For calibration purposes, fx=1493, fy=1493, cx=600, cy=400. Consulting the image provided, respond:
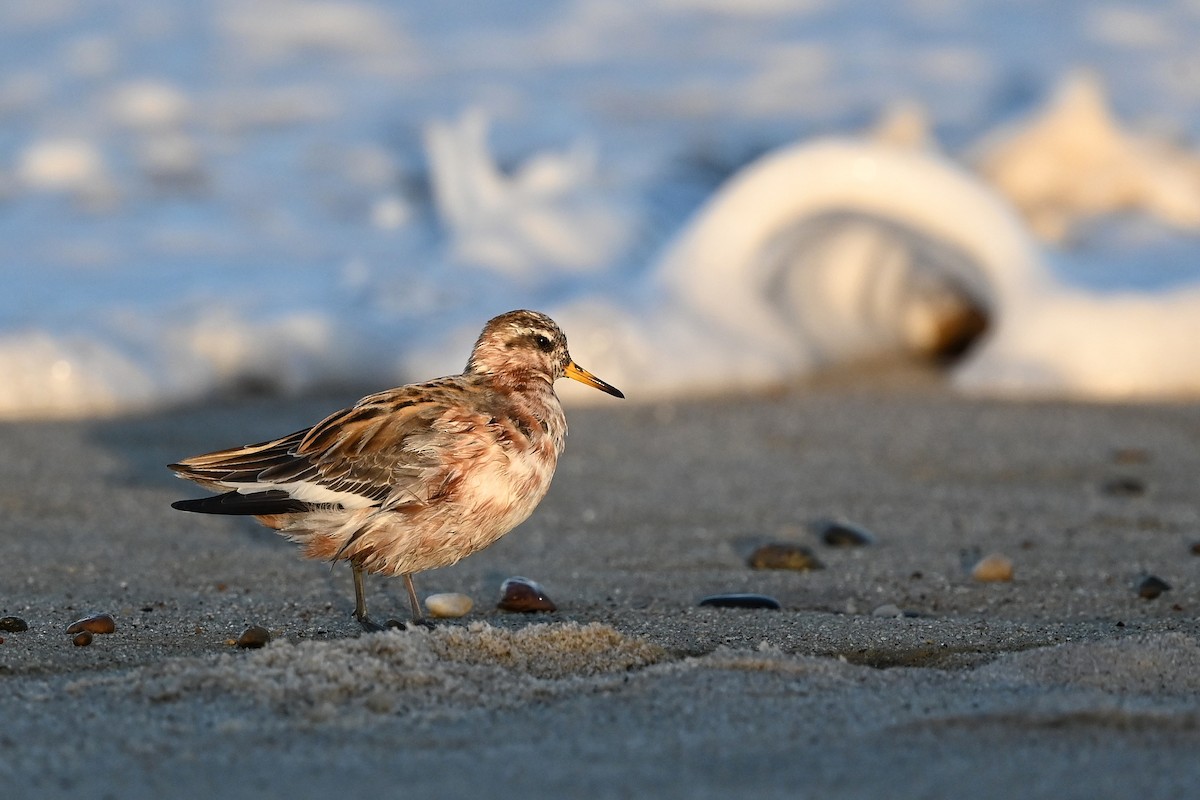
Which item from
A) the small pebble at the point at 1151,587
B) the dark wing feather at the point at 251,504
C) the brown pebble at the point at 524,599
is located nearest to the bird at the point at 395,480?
the dark wing feather at the point at 251,504

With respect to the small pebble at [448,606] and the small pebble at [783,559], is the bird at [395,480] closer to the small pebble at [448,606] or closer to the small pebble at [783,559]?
the small pebble at [448,606]

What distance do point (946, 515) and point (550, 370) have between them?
6.85ft

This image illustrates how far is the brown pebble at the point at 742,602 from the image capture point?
15.2ft

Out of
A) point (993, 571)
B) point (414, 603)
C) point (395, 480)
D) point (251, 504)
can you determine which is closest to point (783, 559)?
point (993, 571)

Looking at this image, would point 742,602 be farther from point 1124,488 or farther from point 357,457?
point 1124,488

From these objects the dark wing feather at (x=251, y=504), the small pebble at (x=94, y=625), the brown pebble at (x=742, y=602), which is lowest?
the brown pebble at (x=742, y=602)

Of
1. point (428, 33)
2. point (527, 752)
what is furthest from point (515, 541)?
point (428, 33)

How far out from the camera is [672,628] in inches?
167

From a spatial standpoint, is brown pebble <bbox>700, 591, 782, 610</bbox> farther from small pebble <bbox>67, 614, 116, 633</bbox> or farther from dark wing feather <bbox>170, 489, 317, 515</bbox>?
small pebble <bbox>67, 614, 116, 633</bbox>

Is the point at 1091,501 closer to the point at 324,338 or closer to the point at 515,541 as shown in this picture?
the point at 515,541

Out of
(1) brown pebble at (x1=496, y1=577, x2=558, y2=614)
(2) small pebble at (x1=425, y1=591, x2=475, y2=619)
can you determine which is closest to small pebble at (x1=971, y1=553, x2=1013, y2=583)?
(1) brown pebble at (x1=496, y1=577, x2=558, y2=614)

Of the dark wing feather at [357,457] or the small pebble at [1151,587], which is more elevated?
the dark wing feather at [357,457]

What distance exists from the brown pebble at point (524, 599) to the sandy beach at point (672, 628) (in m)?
0.08

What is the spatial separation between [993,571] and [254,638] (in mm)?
2560
